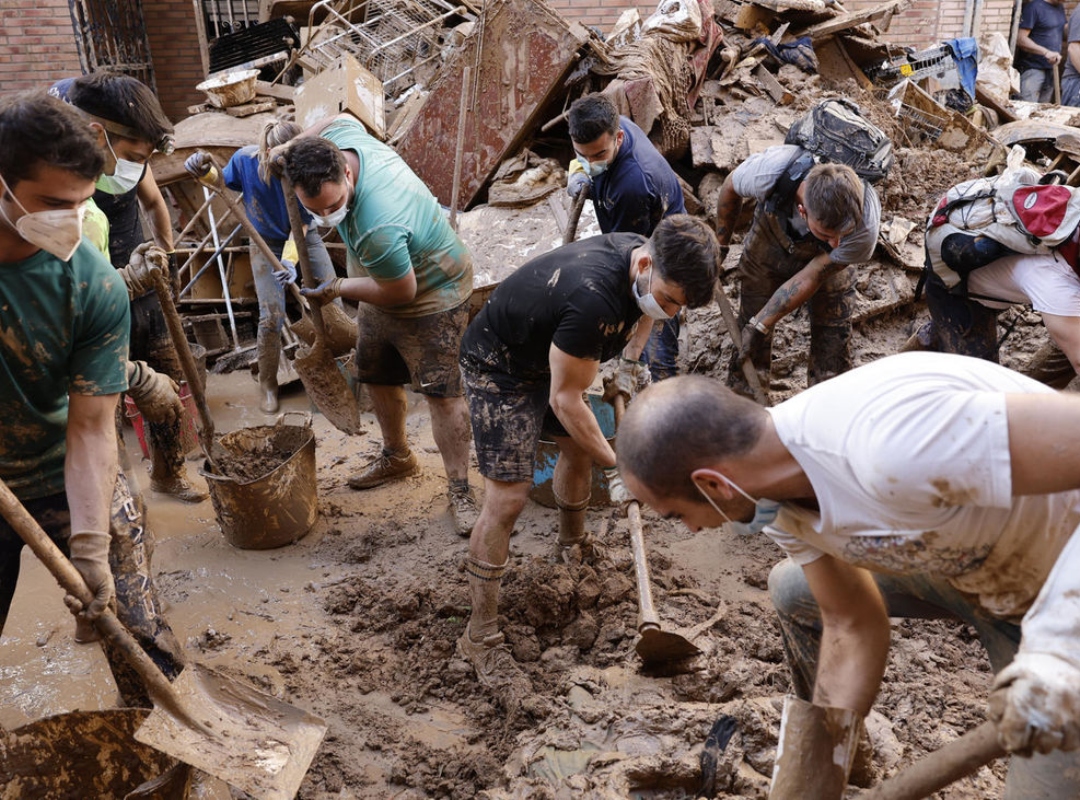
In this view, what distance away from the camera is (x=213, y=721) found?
263 cm

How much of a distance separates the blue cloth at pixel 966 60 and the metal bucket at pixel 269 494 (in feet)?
22.1

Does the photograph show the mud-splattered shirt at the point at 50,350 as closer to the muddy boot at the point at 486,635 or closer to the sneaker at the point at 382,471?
the muddy boot at the point at 486,635

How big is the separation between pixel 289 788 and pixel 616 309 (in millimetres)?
1860

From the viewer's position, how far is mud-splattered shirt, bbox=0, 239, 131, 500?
7.70ft

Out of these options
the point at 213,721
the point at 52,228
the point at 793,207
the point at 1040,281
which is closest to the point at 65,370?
the point at 52,228

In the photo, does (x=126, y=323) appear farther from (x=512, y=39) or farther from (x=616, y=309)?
(x=512, y=39)

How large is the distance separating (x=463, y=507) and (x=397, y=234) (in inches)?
57.6

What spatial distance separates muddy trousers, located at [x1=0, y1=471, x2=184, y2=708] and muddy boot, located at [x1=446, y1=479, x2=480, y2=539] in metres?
1.73

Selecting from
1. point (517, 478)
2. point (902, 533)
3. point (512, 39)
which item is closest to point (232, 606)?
point (517, 478)

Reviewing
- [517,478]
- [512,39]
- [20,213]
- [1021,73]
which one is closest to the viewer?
[20,213]

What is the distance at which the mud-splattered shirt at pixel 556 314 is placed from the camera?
2977 millimetres

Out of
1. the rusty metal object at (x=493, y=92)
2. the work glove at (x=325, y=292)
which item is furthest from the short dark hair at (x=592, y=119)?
the rusty metal object at (x=493, y=92)

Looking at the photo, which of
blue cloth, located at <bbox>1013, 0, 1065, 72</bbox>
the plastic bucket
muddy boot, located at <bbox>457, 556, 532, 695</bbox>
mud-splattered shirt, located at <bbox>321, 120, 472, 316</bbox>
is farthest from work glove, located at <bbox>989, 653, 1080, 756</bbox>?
blue cloth, located at <bbox>1013, 0, 1065, 72</bbox>

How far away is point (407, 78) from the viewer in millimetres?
7695
